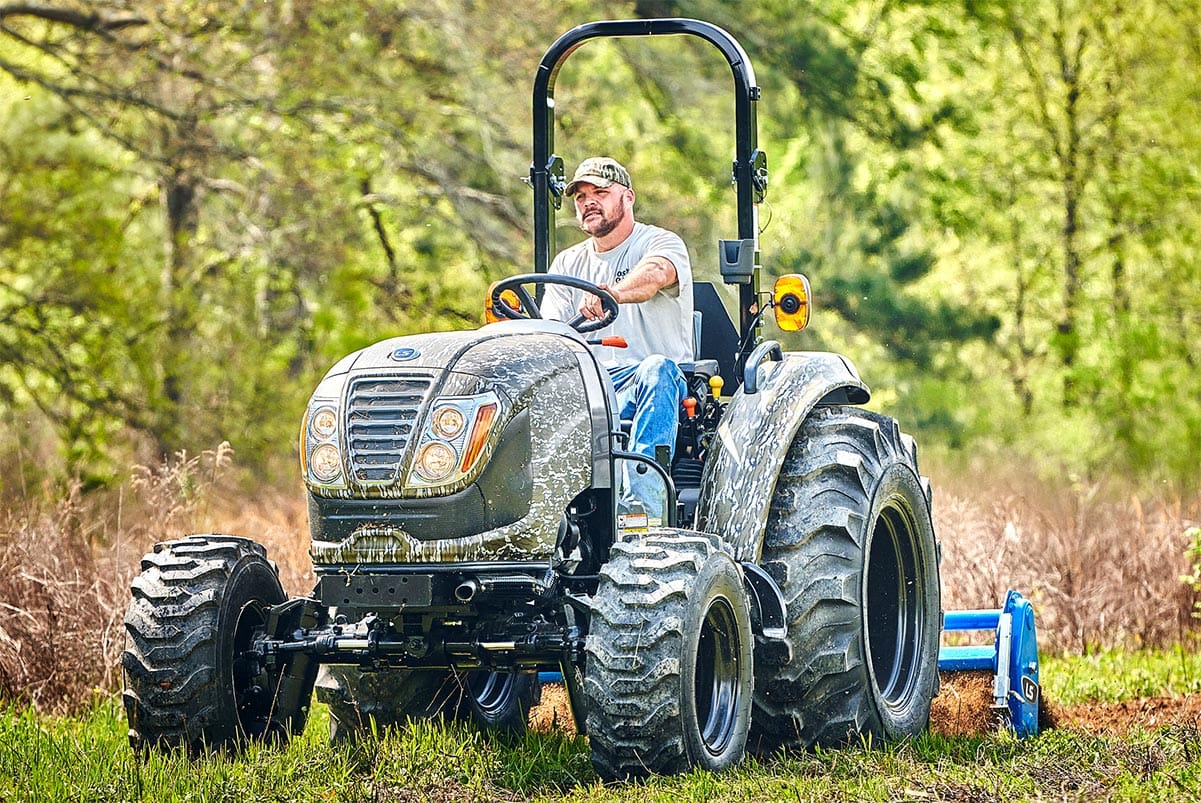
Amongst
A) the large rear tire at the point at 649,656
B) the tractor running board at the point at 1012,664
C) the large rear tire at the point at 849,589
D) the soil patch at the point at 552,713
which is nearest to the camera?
the large rear tire at the point at 649,656

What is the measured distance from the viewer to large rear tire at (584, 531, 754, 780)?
5.42 meters

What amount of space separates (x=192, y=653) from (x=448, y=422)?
1181 millimetres

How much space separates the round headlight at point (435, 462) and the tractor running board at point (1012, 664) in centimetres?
266

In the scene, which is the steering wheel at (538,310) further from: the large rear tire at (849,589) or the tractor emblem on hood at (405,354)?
the large rear tire at (849,589)

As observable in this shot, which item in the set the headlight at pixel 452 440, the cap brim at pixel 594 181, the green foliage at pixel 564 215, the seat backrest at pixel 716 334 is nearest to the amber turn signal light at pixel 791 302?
the green foliage at pixel 564 215

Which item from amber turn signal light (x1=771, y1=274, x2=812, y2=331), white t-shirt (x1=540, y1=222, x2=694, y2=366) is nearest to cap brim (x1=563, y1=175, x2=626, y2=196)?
white t-shirt (x1=540, y1=222, x2=694, y2=366)

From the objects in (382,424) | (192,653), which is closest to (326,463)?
(382,424)

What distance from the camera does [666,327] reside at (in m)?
6.88

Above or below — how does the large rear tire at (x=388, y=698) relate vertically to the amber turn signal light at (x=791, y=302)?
below

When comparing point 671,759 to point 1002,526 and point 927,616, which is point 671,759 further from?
point 1002,526

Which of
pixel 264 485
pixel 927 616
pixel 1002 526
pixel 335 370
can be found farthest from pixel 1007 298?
pixel 335 370

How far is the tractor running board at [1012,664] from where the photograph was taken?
7.07 m

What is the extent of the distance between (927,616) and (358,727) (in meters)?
2.39

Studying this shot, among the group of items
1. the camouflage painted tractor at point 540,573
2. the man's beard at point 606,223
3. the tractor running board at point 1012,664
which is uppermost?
the man's beard at point 606,223
